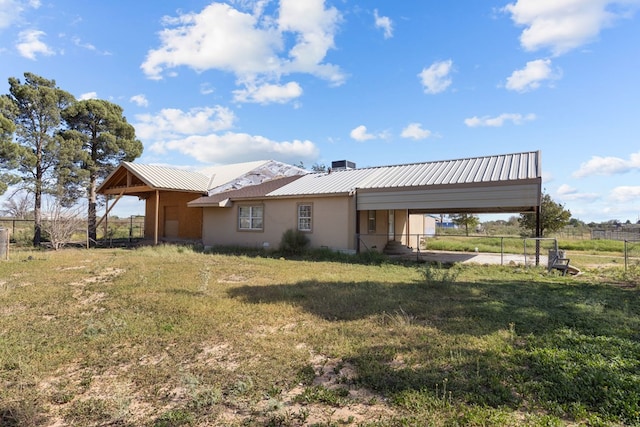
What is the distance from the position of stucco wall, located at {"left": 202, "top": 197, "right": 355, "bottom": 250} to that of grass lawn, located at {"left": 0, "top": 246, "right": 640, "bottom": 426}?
6805mm

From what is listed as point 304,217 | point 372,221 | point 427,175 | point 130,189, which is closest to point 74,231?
point 130,189

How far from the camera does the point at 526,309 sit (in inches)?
257

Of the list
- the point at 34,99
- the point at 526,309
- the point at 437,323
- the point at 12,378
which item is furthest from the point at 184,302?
the point at 34,99

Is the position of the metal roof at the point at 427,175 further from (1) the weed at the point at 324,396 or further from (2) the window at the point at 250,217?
(1) the weed at the point at 324,396

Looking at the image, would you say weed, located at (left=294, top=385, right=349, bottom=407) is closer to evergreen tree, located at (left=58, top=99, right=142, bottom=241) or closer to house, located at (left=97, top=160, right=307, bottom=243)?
house, located at (left=97, top=160, right=307, bottom=243)

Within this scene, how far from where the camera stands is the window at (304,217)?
16.6 m

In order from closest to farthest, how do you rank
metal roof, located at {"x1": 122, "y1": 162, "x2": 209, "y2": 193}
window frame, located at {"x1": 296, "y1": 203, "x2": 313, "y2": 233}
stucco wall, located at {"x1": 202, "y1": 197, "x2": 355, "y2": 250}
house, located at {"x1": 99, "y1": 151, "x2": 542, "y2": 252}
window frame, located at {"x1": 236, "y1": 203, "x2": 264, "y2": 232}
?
house, located at {"x1": 99, "y1": 151, "x2": 542, "y2": 252}, stucco wall, located at {"x1": 202, "y1": 197, "x2": 355, "y2": 250}, window frame, located at {"x1": 296, "y1": 203, "x2": 313, "y2": 233}, window frame, located at {"x1": 236, "y1": 203, "x2": 264, "y2": 232}, metal roof, located at {"x1": 122, "y1": 162, "x2": 209, "y2": 193}

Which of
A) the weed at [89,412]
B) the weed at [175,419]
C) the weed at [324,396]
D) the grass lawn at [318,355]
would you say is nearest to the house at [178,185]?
the grass lawn at [318,355]

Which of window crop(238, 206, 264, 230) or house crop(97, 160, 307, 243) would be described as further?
house crop(97, 160, 307, 243)

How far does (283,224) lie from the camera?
681 inches

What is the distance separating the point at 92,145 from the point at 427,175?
68.5 feet

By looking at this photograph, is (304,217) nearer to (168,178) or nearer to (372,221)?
(372,221)

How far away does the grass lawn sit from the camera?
132 inches

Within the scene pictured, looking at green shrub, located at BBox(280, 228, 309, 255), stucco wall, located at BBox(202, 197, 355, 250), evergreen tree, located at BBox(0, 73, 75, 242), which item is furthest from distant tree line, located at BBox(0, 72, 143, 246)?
green shrub, located at BBox(280, 228, 309, 255)
